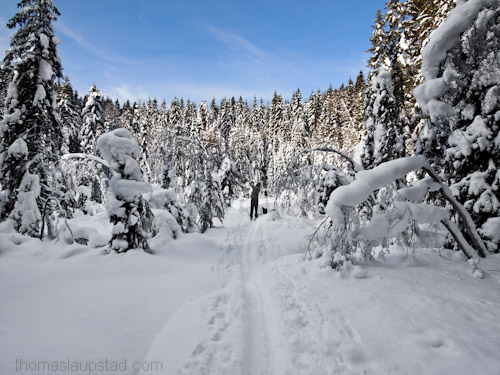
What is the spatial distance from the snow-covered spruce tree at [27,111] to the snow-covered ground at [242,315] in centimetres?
563

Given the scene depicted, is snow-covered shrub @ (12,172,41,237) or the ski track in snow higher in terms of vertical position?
snow-covered shrub @ (12,172,41,237)

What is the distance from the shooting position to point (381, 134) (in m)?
11.9

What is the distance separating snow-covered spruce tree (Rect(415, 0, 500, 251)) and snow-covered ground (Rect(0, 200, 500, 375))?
4.23ft

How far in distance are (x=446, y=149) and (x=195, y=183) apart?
8774mm

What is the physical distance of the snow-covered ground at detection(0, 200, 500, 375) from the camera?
257 centimetres

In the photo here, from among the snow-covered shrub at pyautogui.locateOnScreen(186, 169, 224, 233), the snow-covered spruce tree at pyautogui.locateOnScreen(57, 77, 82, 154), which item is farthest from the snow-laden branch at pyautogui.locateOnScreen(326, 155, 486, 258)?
the snow-covered spruce tree at pyautogui.locateOnScreen(57, 77, 82, 154)

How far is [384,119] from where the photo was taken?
39.2ft

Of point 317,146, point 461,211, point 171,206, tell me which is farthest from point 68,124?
point 461,211

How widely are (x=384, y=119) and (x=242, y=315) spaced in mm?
11739

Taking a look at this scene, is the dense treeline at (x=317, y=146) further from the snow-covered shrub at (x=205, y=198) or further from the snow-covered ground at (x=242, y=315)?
the snow-covered ground at (x=242, y=315)

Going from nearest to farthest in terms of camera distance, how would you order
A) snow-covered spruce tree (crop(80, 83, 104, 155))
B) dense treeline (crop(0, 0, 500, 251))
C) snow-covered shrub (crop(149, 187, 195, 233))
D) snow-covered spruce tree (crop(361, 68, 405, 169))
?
dense treeline (crop(0, 0, 500, 251)) < snow-covered shrub (crop(149, 187, 195, 233)) < snow-covered spruce tree (crop(361, 68, 405, 169)) < snow-covered spruce tree (crop(80, 83, 104, 155))

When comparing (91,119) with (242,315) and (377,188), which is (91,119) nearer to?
(242,315)

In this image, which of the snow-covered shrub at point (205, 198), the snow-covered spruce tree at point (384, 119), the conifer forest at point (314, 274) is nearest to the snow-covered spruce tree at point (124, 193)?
the conifer forest at point (314, 274)

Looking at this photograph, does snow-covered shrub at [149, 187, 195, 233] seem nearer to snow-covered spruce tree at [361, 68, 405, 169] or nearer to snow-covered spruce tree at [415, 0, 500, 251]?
snow-covered spruce tree at [415, 0, 500, 251]
